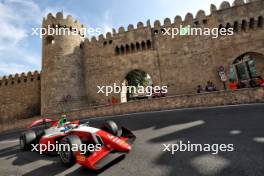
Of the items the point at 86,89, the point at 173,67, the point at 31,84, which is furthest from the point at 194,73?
the point at 31,84

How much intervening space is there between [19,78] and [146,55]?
670 inches

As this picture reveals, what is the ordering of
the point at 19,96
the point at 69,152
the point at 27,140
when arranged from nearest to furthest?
the point at 69,152 < the point at 27,140 < the point at 19,96

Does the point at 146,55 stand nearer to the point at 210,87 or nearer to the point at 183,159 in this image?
the point at 210,87

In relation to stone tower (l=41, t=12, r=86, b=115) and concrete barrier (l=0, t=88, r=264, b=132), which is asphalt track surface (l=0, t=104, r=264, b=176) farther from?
stone tower (l=41, t=12, r=86, b=115)

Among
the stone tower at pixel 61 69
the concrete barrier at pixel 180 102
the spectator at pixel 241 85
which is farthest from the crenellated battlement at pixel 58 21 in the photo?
the spectator at pixel 241 85

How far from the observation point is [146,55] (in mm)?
17953

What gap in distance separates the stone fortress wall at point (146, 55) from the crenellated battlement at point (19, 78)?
4.27 meters

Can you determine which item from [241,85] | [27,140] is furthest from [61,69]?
[241,85]

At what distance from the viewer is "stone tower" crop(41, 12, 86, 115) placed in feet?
57.6

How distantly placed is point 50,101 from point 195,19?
17113 mm

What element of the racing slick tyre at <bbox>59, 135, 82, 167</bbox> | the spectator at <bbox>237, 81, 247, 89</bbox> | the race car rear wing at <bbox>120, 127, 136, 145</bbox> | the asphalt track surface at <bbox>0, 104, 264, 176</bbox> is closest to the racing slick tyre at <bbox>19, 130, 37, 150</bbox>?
the asphalt track surface at <bbox>0, 104, 264, 176</bbox>

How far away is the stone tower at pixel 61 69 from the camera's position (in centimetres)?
1755

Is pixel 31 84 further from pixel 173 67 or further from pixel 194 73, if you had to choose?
pixel 194 73

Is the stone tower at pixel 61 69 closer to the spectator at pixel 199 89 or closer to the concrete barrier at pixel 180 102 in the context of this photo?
the concrete barrier at pixel 180 102
